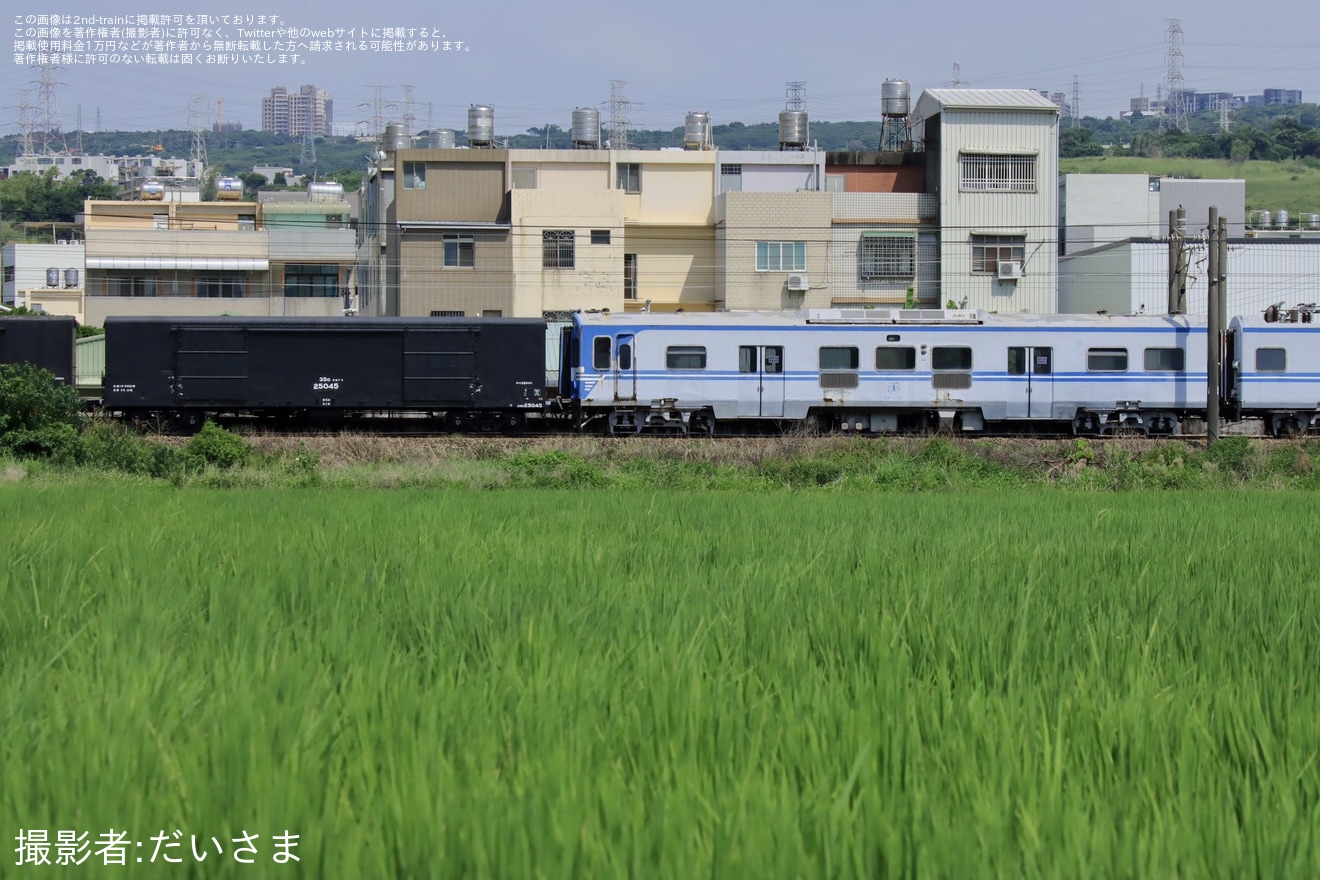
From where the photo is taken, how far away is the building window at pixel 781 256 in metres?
47.5

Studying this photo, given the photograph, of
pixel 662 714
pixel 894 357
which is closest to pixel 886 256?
pixel 894 357

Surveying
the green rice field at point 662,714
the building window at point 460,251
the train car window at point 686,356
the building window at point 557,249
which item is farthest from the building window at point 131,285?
the green rice field at point 662,714

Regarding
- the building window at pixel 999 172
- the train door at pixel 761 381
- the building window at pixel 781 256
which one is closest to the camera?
the train door at pixel 761 381

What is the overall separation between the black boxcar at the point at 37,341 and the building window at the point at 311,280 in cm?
2710

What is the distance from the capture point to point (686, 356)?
28.1 m

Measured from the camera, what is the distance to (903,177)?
5172cm

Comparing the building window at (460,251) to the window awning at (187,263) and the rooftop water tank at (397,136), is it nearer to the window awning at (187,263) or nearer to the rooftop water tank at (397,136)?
the rooftop water tank at (397,136)

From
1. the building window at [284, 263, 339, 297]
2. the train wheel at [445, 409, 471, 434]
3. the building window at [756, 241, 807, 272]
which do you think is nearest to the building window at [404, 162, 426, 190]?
the building window at [284, 263, 339, 297]

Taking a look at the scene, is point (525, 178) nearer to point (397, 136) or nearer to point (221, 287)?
point (397, 136)

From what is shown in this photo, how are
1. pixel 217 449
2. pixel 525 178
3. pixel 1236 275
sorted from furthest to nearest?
pixel 525 178 < pixel 1236 275 < pixel 217 449

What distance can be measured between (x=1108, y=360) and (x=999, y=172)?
73.7ft

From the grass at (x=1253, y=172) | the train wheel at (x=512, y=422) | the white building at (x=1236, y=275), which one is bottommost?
the train wheel at (x=512, y=422)

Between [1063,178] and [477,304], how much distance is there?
27496mm

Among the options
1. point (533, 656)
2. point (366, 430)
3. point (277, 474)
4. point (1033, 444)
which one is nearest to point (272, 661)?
point (533, 656)
